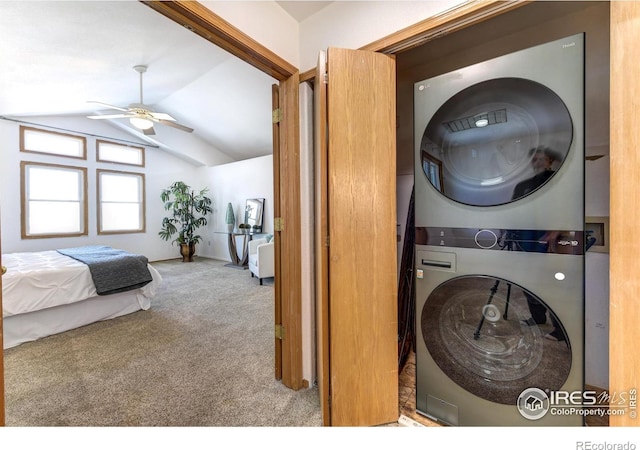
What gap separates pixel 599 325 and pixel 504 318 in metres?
0.73

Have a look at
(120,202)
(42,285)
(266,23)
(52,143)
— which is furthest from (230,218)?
(266,23)

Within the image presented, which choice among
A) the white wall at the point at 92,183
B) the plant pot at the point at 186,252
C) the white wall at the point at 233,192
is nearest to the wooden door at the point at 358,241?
the white wall at the point at 233,192

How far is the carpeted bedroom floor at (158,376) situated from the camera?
1413 mm

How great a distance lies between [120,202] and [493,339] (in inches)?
275

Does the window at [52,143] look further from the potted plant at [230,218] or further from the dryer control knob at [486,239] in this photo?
the dryer control knob at [486,239]

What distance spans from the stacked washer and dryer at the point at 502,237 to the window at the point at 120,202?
6.53 m

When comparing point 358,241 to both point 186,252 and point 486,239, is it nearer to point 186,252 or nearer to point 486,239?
point 486,239

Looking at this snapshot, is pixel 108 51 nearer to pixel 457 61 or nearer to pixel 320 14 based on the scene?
pixel 320 14

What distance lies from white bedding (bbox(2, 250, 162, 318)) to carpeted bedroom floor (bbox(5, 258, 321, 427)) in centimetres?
34

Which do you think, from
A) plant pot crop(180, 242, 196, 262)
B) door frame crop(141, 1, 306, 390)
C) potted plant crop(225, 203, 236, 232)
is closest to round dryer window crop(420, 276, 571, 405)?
door frame crop(141, 1, 306, 390)

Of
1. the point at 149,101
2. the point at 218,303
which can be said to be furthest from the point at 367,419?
the point at 149,101

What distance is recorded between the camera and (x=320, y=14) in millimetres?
1546

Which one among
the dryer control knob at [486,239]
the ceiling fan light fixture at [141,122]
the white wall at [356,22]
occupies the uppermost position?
the ceiling fan light fixture at [141,122]

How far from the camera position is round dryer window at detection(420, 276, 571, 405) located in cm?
103
